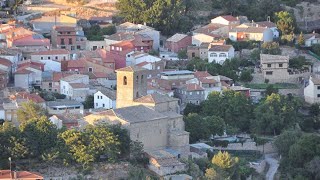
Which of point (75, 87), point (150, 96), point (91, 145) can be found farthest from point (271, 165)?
point (91, 145)

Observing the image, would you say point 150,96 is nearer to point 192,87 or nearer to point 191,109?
point 191,109

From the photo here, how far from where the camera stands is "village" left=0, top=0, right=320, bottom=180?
130ft

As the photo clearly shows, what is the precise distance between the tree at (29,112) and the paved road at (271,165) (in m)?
7.41

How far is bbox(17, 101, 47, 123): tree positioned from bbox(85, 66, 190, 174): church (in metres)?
2.45

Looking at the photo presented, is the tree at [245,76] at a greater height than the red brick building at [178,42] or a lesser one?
lesser

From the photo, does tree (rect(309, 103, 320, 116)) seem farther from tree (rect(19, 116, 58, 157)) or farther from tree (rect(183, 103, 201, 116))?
tree (rect(19, 116, 58, 157))

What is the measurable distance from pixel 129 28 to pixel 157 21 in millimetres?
1365

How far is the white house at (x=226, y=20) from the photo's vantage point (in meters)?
58.8

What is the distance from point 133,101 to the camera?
4353 cm

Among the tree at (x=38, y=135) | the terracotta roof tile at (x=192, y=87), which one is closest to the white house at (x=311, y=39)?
the terracotta roof tile at (x=192, y=87)

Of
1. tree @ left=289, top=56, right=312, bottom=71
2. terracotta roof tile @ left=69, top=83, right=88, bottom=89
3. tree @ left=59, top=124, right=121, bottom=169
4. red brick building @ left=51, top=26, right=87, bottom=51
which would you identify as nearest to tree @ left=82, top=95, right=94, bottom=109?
terracotta roof tile @ left=69, top=83, right=88, bottom=89

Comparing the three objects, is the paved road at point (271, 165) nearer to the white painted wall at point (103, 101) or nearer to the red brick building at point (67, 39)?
the white painted wall at point (103, 101)

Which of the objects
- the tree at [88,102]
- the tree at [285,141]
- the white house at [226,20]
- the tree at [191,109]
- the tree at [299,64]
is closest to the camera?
the tree at [285,141]

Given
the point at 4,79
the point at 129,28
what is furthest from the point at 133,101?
the point at 129,28
